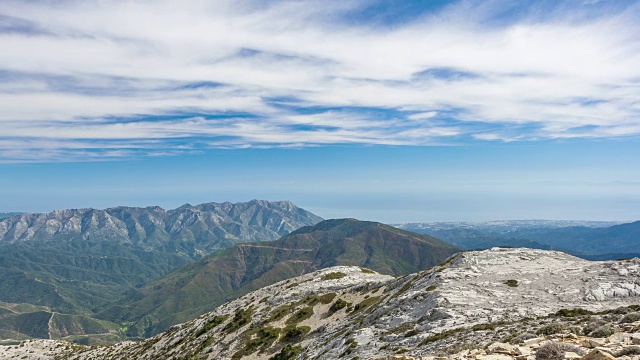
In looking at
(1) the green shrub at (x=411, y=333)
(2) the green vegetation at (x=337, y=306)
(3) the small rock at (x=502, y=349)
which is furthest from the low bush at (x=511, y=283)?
(2) the green vegetation at (x=337, y=306)

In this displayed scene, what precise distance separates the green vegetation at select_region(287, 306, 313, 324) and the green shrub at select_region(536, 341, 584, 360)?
149 feet

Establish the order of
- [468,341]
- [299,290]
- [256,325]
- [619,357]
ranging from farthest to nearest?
1. [299,290]
2. [256,325]
3. [468,341]
4. [619,357]

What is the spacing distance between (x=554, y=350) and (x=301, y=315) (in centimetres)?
4715

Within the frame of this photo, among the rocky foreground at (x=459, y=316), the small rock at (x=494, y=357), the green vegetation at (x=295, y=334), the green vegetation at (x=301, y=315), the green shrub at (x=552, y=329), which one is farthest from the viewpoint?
the green vegetation at (x=301, y=315)

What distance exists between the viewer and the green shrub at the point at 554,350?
1634 cm

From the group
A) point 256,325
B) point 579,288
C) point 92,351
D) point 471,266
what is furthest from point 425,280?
point 92,351

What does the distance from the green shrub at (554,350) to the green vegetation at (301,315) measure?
45327 mm

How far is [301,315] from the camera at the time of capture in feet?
195

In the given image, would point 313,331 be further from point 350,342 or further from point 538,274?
point 538,274

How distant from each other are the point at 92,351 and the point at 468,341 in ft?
406

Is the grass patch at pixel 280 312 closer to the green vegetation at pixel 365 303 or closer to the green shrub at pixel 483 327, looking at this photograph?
the green vegetation at pixel 365 303

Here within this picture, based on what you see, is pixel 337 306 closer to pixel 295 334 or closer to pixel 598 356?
pixel 295 334

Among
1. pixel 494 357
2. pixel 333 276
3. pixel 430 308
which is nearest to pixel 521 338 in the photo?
pixel 494 357

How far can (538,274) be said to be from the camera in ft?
146
